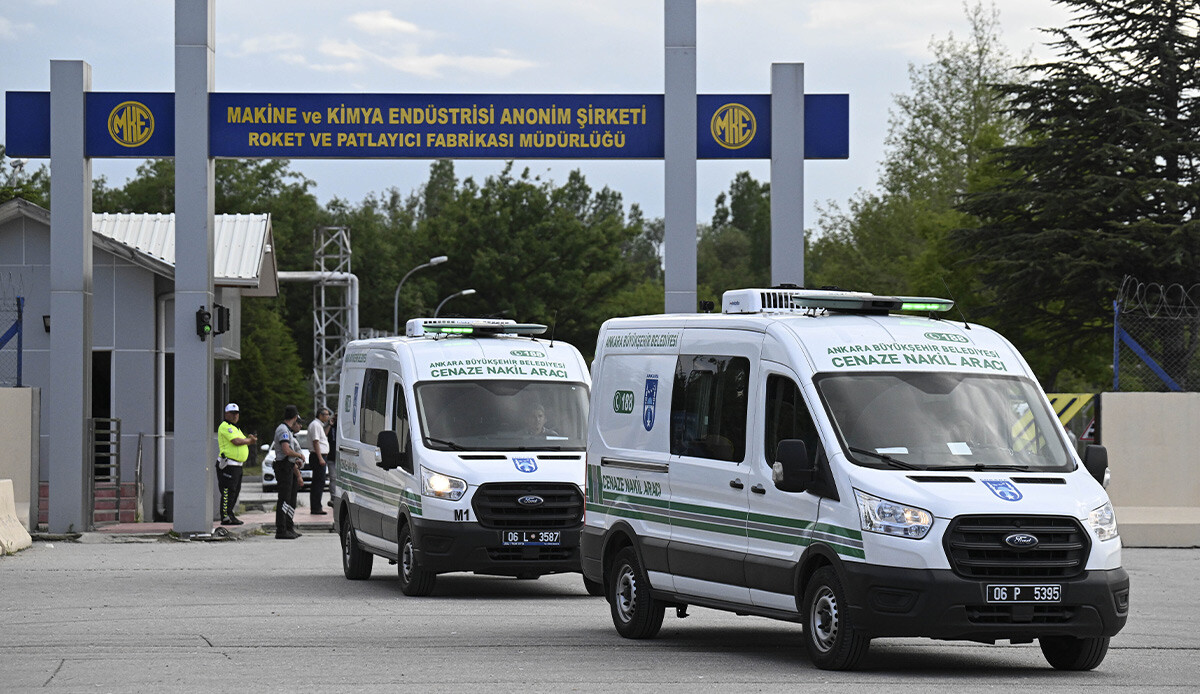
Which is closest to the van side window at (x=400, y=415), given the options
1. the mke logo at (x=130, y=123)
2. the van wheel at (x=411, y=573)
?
the van wheel at (x=411, y=573)

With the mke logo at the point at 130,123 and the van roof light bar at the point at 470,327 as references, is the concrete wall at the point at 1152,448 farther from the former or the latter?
the mke logo at the point at 130,123

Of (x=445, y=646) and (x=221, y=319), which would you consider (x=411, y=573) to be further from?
(x=221, y=319)

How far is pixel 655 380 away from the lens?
12.5m

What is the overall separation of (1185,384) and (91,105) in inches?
619

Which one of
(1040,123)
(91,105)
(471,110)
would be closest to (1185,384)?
(471,110)

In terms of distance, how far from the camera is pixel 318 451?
27.5 metres

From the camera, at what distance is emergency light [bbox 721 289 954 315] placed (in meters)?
11.5

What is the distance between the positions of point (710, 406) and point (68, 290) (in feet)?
48.3

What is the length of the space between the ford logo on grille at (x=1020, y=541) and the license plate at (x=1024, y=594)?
0.23m

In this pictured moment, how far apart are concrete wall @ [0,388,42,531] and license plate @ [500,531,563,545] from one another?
38.0 ft

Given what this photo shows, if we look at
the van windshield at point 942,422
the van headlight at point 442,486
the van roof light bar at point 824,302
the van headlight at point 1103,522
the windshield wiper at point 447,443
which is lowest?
the van headlight at point 442,486

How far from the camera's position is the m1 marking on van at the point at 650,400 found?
40.7ft

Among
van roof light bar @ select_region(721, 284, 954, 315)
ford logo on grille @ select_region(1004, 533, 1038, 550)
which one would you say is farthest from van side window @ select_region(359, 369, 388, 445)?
ford logo on grille @ select_region(1004, 533, 1038, 550)

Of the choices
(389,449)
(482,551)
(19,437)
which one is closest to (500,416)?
(389,449)
